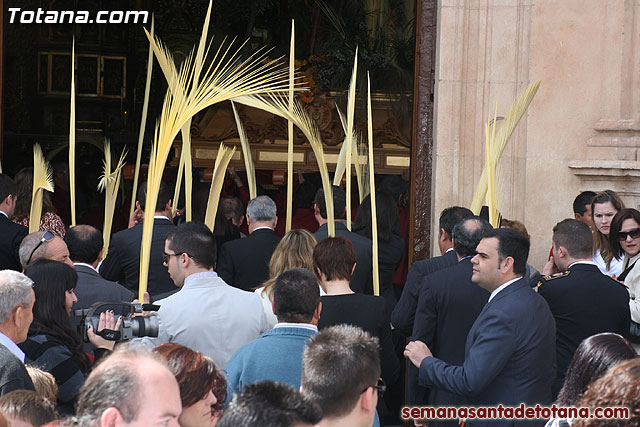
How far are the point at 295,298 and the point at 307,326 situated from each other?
0.35 ft

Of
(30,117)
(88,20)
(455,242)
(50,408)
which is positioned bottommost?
(50,408)

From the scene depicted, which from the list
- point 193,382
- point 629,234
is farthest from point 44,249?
point 629,234

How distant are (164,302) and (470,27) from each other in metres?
3.41

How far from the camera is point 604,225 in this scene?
5.44m

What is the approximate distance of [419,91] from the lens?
21.6 feet

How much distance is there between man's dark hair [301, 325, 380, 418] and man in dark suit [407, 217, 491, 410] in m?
1.80

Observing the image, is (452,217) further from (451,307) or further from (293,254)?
(293,254)

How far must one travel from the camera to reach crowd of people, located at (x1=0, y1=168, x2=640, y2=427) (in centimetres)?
215

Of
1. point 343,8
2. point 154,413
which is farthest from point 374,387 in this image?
point 343,8

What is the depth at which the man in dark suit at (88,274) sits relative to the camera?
4.13 m

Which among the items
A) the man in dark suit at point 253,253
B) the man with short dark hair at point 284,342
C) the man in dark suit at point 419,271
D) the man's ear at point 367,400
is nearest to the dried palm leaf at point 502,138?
the man in dark suit at point 419,271

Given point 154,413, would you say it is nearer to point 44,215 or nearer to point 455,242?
point 455,242

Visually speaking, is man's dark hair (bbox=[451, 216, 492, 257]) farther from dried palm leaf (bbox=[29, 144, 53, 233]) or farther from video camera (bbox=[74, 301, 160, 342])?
dried palm leaf (bbox=[29, 144, 53, 233])

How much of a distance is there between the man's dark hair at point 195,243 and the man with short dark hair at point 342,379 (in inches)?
58.3
